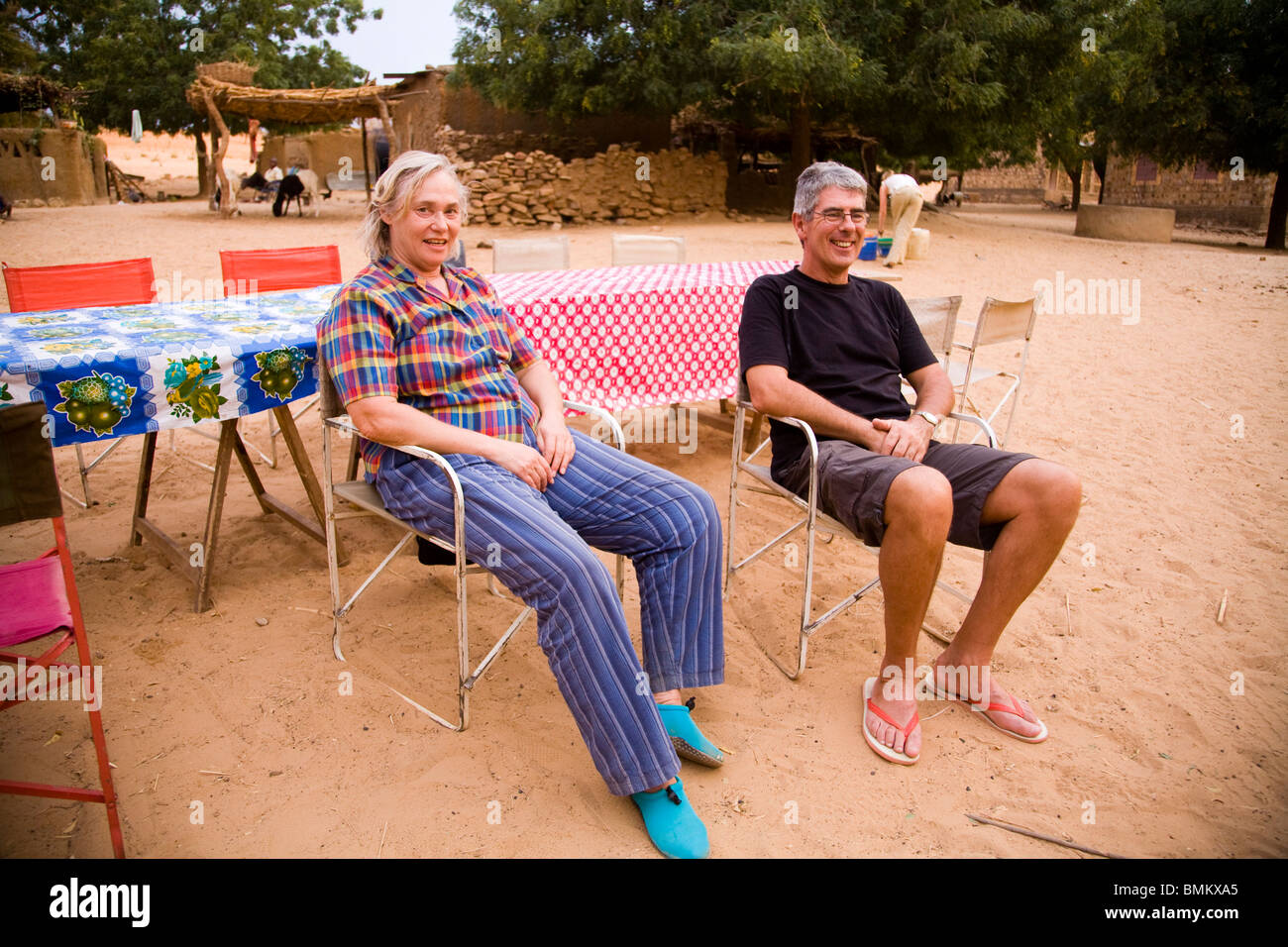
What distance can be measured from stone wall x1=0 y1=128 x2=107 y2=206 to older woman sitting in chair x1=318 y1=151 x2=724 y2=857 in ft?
69.6

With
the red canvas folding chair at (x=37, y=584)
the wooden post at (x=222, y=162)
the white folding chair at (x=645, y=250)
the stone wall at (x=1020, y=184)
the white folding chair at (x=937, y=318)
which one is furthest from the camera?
the stone wall at (x=1020, y=184)

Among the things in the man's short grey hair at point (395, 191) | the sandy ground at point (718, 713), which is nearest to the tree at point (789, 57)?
the sandy ground at point (718, 713)

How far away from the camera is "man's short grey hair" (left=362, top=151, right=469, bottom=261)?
8.21 ft

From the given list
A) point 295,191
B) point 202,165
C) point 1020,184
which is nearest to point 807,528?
point 295,191

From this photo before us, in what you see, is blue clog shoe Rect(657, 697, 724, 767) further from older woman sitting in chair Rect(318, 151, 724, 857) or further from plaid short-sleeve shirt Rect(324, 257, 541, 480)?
plaid short-sleeve shirt Rect(324, 257, 541, 480)

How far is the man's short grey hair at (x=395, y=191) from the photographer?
2504 millimetres

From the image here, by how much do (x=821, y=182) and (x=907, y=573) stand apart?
4.39 ft

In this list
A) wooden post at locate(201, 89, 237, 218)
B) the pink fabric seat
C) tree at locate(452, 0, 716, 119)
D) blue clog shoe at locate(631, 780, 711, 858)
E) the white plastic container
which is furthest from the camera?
wooden post at locate(201, 89, 237, 218)

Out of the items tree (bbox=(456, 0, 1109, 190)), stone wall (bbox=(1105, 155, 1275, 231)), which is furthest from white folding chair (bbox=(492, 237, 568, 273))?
stone wall (bbox=(1105, 155, 1275, 231))

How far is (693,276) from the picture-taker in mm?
4617

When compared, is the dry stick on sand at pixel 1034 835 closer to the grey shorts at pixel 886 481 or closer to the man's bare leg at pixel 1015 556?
the man's bare leg at pixel 1015 556

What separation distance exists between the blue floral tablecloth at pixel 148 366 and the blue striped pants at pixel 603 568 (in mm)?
651
